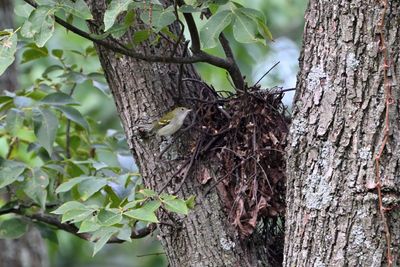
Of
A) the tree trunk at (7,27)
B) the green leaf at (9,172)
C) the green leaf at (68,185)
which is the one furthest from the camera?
Answer: the tree trunk at (7,27)

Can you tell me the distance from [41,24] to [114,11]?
0.20 meters

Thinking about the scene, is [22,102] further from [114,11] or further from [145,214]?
[145,214]

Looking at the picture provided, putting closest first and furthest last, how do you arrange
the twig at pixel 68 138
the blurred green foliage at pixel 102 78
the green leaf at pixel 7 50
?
the green leaf at pixel 7 50, the twig at pixel 68 138, the blurred green foliage at pixel 102 78

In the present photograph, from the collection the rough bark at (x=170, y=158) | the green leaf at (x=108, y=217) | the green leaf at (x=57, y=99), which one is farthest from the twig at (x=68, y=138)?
the green leaf at (x=108, y=217)

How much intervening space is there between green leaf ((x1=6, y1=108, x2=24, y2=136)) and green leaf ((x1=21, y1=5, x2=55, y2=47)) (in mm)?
804

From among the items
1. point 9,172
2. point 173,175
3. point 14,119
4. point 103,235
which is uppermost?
point 14,119

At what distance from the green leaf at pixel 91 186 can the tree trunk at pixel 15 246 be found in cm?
164

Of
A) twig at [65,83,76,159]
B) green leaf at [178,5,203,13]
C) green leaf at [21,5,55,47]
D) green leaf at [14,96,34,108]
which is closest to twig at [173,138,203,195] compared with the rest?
green leaf at [178,5,203,13]

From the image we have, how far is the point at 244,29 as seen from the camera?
2.08 meters

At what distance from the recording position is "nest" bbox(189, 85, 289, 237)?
2.18m

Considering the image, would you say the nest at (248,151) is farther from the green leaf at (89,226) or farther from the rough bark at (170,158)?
the green leaf at (89,226)

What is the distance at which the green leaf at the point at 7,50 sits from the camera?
1.89 meters

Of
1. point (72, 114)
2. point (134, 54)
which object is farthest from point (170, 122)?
point (72, 114)

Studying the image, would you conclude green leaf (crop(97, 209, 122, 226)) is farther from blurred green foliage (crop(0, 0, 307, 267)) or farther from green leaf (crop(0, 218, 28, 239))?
green leaf (crop(0, 218, 28, 239))
